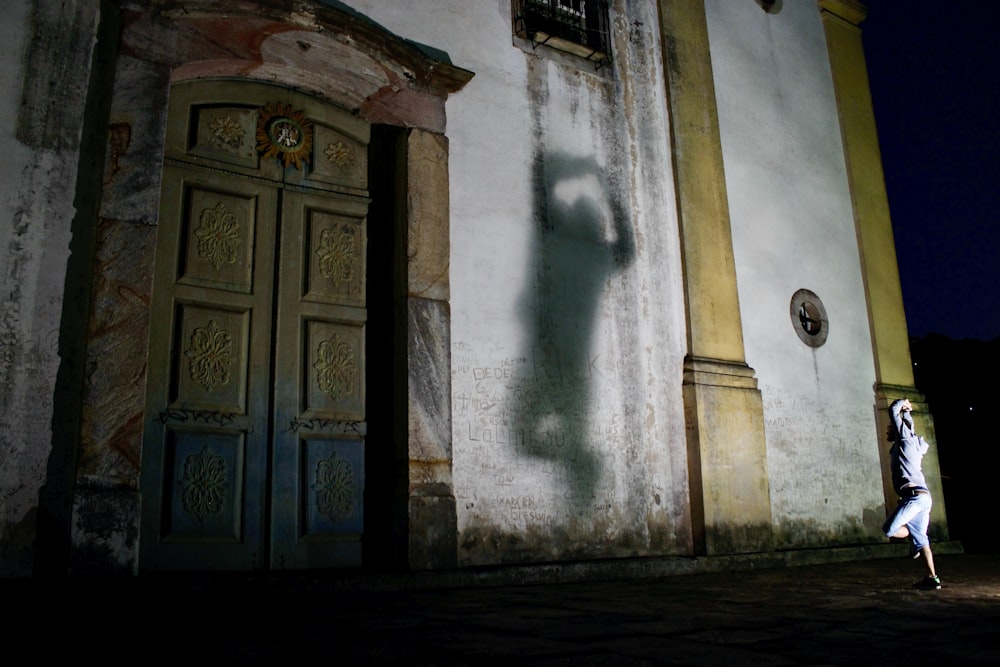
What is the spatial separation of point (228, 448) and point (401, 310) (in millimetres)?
1398

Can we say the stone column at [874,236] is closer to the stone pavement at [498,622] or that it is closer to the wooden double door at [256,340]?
the stone pavement at [498,622]

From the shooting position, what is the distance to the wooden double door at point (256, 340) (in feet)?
15.0

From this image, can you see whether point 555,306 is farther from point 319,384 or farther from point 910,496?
point 910,496

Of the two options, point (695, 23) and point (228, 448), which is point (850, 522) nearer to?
point (695, 23)

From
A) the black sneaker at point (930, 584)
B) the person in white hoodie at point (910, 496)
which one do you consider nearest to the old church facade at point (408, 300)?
the person in white hoodie at point (910, 496)

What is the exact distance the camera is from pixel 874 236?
27.6 feet

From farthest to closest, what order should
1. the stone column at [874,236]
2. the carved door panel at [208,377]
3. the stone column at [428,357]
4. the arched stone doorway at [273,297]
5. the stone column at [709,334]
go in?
the stone column at [874,236], the stone column at [709,334], the stone column at [428,357], the carved door panel at [208,377], the arched stone doorway at [273,297]

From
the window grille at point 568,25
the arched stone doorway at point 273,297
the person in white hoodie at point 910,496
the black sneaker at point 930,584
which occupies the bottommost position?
the black sneaker at point 930,584

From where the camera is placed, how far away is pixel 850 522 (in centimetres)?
729

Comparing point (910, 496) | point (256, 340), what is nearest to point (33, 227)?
point (256, 340)

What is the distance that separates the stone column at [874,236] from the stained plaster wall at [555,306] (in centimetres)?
275

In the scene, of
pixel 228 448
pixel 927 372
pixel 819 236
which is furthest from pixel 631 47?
pixel 927 372

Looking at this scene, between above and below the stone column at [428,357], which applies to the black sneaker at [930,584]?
below

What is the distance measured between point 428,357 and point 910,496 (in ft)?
10.3
